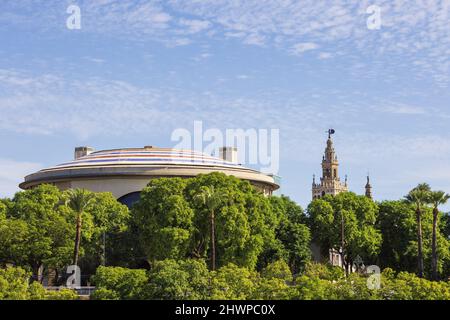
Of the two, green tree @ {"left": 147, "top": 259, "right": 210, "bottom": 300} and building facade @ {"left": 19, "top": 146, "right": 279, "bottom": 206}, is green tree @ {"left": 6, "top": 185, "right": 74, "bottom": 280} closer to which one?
green tree @ {"left": 147, "top": 259, "right": 210, "bottom": 300}

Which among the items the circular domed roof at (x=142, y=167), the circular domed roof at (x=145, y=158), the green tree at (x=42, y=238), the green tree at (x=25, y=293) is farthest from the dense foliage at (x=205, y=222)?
the circular domed roof at (x=145, y=158)

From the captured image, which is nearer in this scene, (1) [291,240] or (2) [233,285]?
(2) [233,285]

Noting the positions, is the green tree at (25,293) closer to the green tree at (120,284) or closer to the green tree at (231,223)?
the green tree at (120,284)

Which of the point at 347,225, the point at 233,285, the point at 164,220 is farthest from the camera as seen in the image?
the point at 347,225

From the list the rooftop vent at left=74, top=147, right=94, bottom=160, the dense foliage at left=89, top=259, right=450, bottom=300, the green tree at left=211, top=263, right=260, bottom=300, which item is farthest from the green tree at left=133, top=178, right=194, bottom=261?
the rooftop vent at left=74, top=147, right=94, bottom=160

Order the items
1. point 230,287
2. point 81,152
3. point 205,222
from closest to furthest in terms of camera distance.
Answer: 1. point 230,287
2. point 205,222
3. point 81,152

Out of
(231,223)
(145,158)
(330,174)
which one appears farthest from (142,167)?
(330,174)

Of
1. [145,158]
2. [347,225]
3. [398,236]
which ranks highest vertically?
[145,158]

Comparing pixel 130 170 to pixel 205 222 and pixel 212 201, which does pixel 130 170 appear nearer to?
pixel 205 222

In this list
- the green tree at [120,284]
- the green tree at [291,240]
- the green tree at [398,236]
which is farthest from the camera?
the green tree at [398,236]

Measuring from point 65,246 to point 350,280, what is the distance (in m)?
23.4

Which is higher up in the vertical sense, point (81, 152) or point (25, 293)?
point (81, 152)

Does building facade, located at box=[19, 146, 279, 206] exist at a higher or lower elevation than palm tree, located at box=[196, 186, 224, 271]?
higher
